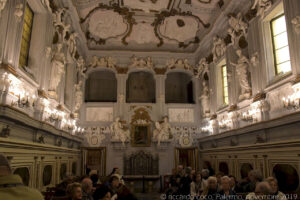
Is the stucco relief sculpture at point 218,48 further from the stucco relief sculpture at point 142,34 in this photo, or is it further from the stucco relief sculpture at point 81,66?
the stucco relief sculpture at point 81,66

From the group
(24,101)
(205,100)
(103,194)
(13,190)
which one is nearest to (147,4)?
(205,100)

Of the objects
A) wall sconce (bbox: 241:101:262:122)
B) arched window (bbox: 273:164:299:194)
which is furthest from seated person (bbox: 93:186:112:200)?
wall sconce (bbox: 241:101:262:122)

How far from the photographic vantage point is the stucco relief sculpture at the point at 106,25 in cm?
1519

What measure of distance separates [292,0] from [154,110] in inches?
411

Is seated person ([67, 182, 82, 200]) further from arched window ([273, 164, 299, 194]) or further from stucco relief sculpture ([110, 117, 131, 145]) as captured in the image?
stucco relief sculpture ([110, 117, 131, 145])

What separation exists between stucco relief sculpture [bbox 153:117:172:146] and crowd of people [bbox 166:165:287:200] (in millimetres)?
6611

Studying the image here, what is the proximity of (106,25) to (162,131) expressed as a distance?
7315 millimetres

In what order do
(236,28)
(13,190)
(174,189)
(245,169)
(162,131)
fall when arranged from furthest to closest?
(162,131)
(236,28)
(245,169)
(174,189)
(13,190)

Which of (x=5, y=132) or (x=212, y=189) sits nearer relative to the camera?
(x=212, y=189)

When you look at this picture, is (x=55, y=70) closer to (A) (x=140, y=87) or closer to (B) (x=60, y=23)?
(B) (x=60, y=23)

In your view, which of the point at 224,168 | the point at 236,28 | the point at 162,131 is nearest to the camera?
the point at 236,28

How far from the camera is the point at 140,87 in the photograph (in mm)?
18828

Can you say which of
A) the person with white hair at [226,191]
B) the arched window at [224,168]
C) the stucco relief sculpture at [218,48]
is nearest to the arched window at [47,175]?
the person with white hair at [226,191]

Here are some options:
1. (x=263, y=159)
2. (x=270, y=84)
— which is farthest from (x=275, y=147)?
(x=270, y=84)
